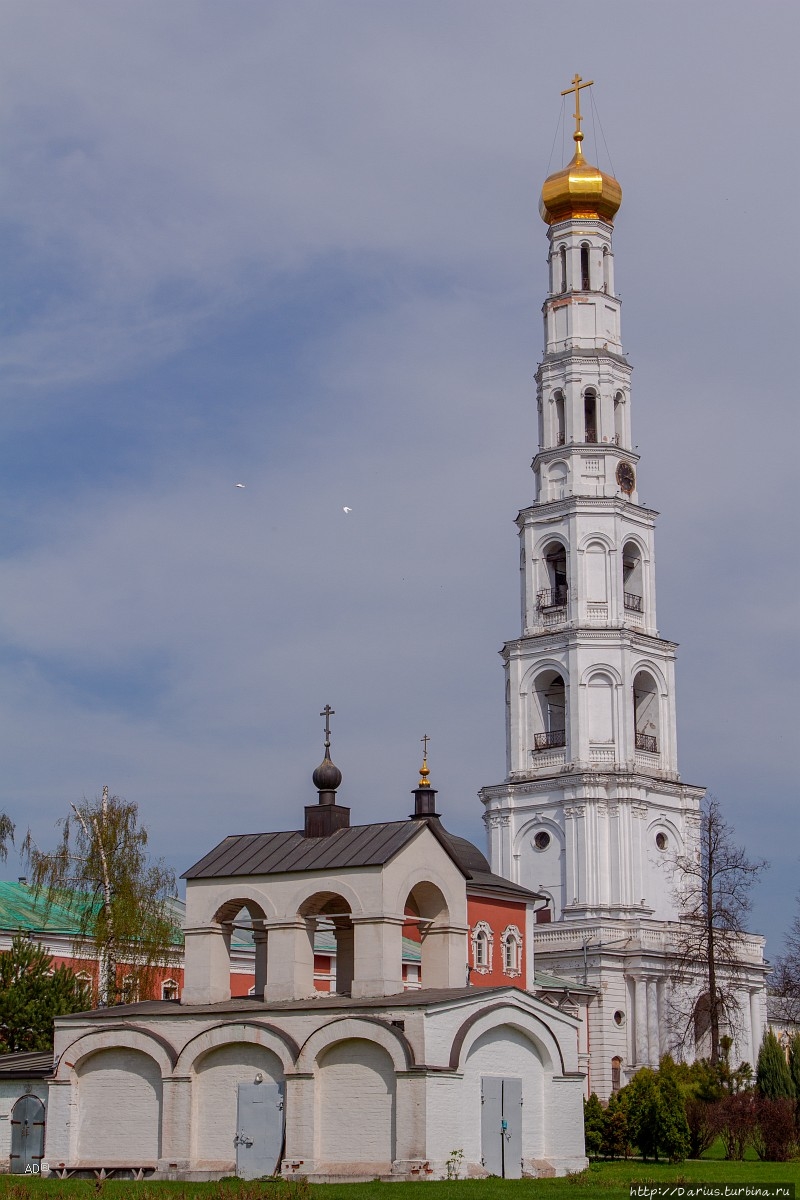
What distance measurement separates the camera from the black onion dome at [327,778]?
2998 cm

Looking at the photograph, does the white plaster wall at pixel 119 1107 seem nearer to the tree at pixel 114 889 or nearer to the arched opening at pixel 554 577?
the tree at pixel 114 889

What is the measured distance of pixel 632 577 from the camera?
212 ft

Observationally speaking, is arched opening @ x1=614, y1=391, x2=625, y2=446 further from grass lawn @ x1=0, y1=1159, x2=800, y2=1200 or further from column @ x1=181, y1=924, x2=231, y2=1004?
grass lawn @ x1=0, y1=1159, x2=800, y2=1200

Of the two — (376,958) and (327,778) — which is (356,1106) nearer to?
(376,958)

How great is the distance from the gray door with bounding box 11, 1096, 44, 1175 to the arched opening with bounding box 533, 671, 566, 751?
35107mm

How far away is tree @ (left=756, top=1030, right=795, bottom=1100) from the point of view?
137ft

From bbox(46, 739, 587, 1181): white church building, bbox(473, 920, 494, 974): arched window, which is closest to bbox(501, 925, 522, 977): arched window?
bbox(473, 920, 494, 974): arched window

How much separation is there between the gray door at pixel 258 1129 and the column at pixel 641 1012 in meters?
32.9

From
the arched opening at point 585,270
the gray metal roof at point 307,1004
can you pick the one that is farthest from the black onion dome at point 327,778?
the arched opening at point 585,270

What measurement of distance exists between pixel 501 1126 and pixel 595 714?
3519cm

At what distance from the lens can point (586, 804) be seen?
60.0m

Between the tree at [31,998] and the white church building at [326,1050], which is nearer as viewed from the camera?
the white church building at [326,1050]

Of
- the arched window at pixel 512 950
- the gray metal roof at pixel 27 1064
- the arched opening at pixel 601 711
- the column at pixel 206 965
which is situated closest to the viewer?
the column at pixel 206 965

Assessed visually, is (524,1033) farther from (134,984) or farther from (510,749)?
(510,749)
